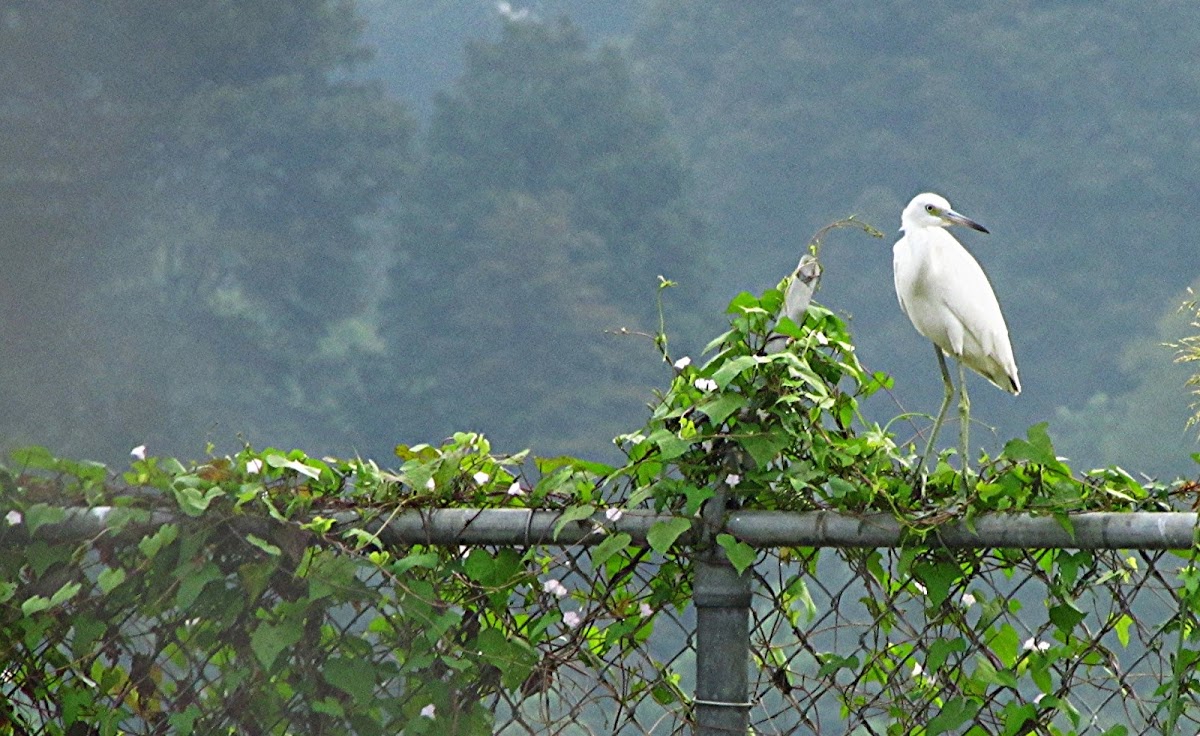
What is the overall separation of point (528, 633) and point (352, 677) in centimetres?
19

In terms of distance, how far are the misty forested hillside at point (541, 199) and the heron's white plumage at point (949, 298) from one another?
17.4m

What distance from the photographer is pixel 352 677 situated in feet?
5.22

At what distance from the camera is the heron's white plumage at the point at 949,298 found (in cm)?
187

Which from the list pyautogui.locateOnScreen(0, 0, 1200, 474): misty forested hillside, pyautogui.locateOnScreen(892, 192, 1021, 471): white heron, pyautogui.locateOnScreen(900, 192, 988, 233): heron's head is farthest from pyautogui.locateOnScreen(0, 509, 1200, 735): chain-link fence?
pyautogui.locateOnScreen(0, 0, 1200, 474): misty forested hillside

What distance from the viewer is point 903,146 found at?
3334 centimetres

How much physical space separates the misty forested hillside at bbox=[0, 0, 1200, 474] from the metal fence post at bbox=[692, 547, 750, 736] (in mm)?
17723

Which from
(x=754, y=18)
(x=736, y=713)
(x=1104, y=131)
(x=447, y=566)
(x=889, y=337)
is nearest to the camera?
(x=736, y=713)

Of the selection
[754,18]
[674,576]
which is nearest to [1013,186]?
[754,18]

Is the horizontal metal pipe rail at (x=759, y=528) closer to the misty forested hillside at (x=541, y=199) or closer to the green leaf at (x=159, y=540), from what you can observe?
the green leaf at (x=159, y=540)

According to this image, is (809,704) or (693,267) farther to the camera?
(693,267)

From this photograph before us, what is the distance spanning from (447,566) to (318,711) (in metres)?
0.21

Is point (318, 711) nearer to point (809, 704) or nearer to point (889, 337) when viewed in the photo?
point (809, 704)

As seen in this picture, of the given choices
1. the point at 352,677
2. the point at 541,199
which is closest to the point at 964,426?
the point at 352,677

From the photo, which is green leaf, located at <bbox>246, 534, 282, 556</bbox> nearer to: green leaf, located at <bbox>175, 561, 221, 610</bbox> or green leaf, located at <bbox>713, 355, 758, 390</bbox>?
green leaf, located at <bbox>175, 561, 221, 610</bbox>
